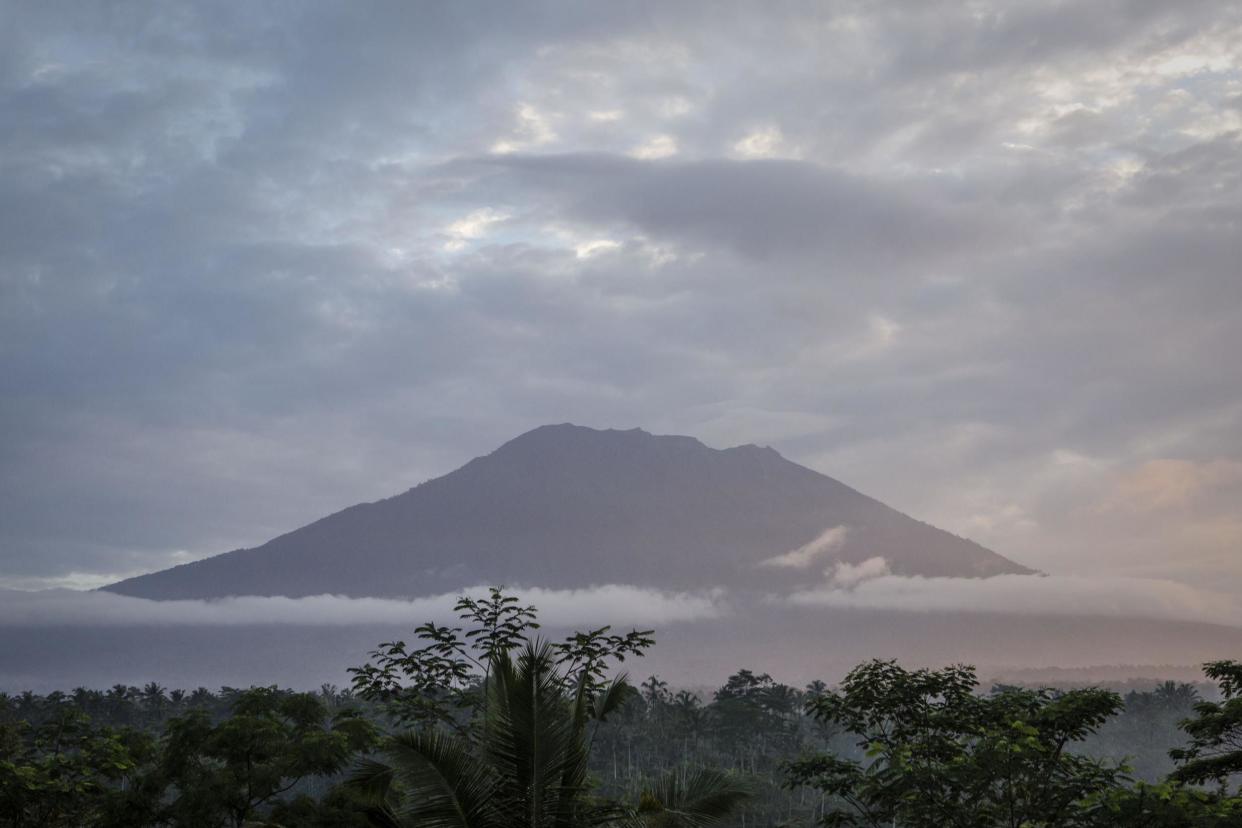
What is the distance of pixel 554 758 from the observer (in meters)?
10.8

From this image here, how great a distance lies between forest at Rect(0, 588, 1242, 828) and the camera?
10.8 meters

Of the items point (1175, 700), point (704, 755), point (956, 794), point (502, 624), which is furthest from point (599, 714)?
point (1175, 700)

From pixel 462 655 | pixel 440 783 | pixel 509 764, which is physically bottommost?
pixel 440 783

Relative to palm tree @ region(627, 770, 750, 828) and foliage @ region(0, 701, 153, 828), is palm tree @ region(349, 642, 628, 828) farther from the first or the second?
foliage @ region(0, 701, 153, 828)

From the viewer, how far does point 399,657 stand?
20172mm

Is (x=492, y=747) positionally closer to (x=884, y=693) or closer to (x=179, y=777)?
(x=884, y=693)

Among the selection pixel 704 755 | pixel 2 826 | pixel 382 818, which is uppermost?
pixel 382 818

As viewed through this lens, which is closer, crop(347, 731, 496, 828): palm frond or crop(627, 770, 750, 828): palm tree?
crop(347, 731, 496, 828): palm frond

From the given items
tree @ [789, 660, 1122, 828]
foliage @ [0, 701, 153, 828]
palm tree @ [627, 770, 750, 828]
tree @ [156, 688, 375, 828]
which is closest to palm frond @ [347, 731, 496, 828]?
palm tree @ [627, 770, 750, 828]

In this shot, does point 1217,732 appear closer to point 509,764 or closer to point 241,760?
point 509,764

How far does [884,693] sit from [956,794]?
2278 mm

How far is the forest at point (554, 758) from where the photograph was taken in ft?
35.4

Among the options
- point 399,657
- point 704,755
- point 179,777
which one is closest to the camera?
point 399,657

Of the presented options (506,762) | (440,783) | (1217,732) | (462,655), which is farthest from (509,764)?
(1217,732)
